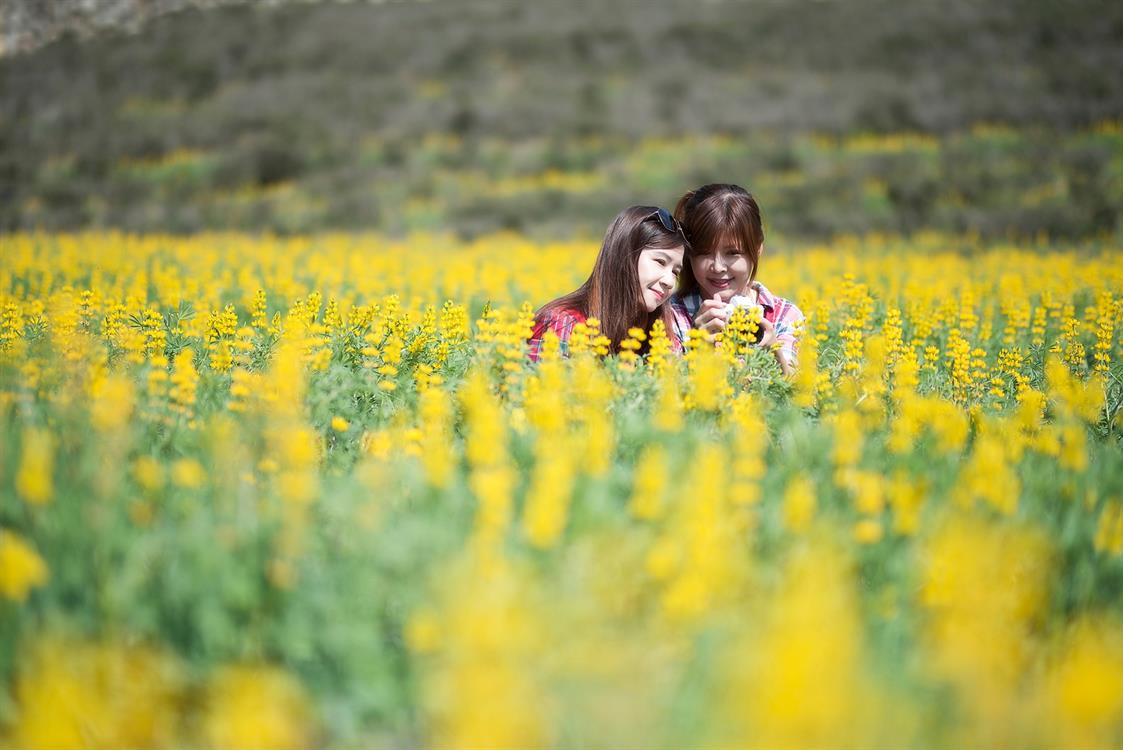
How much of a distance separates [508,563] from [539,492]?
0.77ft

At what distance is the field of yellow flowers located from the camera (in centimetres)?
159

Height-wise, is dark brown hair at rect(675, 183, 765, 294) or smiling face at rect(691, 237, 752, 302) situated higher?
dark brown hair at rect(675, 183, 765, 294)

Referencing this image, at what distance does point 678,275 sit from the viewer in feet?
15.0

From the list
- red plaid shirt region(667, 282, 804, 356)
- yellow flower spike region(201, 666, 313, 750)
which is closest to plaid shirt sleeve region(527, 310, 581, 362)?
red plaid shirt region(667, 282, 804, 356)

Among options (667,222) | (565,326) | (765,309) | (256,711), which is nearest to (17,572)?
(256,711)

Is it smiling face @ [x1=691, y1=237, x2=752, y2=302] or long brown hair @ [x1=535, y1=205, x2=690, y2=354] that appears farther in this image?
smiling face @ [x1=691, y1=237, x2=752, y2=302]

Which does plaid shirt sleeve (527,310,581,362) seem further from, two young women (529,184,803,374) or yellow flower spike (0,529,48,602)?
yellow flower spike (0,529,48,602)

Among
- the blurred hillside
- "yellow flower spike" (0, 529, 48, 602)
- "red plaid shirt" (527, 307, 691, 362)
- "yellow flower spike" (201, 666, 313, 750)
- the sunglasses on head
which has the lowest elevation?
"yellow flower spike" (201, 666, 313, 750)

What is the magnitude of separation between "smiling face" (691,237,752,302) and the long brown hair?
0.22m

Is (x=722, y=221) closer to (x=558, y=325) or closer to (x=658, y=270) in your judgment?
(x=658, y=270)

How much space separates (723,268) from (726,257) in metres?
0.07

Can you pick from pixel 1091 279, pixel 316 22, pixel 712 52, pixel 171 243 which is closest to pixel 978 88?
pixel 712 52

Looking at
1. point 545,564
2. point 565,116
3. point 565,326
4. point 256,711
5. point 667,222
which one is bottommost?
point 256,711

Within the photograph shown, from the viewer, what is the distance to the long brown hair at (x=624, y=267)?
4.29 meters
